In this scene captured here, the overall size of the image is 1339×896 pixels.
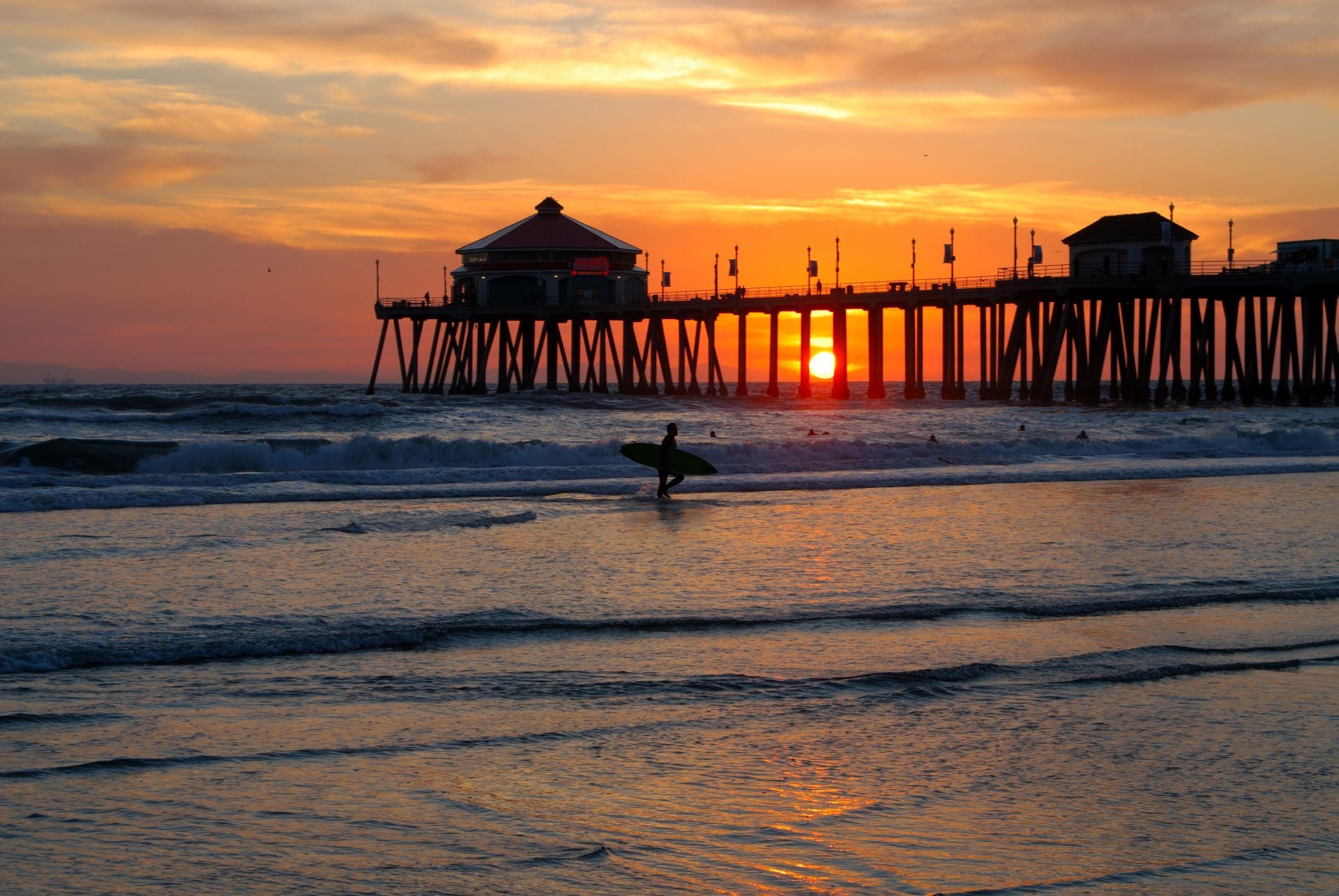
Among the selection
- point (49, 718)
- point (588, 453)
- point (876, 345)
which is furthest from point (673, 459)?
point (876, 345)

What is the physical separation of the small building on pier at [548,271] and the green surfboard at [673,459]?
5051cm

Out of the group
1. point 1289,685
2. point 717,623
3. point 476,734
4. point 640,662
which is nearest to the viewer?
point 476,734

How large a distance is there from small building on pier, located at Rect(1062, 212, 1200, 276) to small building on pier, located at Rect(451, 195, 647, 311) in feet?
87.4

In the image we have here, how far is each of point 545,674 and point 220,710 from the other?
206 centimetres

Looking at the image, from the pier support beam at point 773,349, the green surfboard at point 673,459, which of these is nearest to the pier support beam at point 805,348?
the pier support beam at point 773,349

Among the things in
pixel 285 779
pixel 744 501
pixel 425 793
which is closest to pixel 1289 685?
pixel 425 793

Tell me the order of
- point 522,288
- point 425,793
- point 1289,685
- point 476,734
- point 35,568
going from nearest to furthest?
point 425,793, point 476,734, point 1289,685, point 35,568, point 522,288

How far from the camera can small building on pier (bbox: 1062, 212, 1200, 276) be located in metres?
58.2

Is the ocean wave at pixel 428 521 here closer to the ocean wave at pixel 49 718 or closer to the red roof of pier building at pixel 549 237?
the ocean wave at pixel 49 718

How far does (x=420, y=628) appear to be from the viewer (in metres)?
10.2

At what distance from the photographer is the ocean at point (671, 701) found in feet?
18.7

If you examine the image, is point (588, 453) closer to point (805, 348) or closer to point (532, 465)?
point (532, 465)

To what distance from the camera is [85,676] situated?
8695mm

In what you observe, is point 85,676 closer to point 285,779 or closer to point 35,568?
point 285,779
